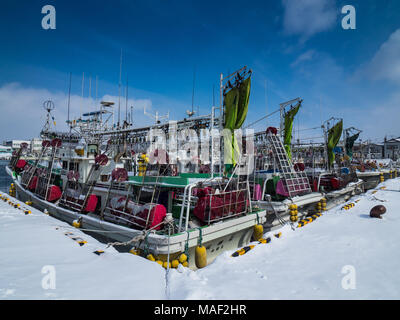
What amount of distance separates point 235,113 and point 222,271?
5990 millimetres

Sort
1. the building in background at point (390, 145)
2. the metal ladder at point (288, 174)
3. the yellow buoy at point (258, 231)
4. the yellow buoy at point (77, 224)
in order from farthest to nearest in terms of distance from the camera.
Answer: the building in background at point (390, 145)
the metal ladder at point (288, 174)
the yellow buoy at point (77, 224)
the yellow buoy at point (258, 231)

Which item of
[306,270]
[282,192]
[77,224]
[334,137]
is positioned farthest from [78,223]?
[334,137]

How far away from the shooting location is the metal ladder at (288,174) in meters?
9.46

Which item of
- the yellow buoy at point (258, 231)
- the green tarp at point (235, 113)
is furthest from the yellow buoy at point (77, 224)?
the yellow buoy at point (258, 231)

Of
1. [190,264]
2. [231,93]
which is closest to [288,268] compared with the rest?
[190,264]

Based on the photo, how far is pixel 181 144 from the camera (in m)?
20.6

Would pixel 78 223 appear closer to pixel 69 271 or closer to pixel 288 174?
pixel 69 271

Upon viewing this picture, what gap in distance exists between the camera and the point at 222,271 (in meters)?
4.26

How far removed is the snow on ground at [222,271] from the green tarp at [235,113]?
11.3ft

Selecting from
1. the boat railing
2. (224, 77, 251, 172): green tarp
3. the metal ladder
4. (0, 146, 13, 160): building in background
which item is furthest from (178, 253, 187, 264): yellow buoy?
(0, 146, 13, 160): building in background

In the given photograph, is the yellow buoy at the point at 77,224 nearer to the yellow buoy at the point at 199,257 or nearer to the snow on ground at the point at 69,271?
the snow on ground at the point at 69,271

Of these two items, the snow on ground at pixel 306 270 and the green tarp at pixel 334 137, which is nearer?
the snow on ground at pixel 306 270

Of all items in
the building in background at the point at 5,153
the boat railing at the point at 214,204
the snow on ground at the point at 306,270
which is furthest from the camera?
the building in background at the point at 5,153
